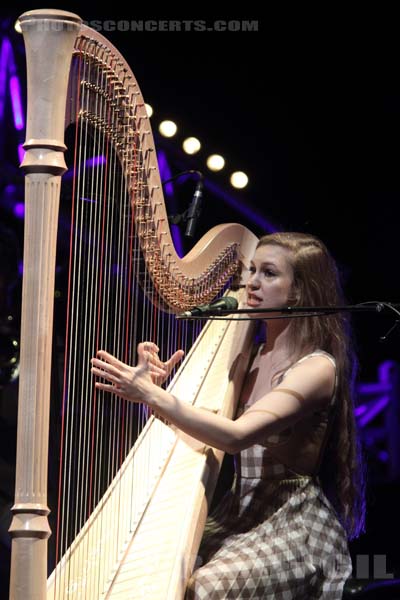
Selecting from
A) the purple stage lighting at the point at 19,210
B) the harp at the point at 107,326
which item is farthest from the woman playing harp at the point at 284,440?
the purple stage lighting at the point at 19,210

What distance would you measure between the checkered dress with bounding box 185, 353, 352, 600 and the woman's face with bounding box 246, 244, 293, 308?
0.42 m

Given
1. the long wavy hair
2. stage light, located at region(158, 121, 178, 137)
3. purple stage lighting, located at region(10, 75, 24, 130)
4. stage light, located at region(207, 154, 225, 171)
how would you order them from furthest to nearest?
stage light, located at region(207, 154, 225, 171) → stage light, located at region(158, 121, 178, 137) → purple stage lighting, located at region(10, 75, 24, 130) → the long wavy hair

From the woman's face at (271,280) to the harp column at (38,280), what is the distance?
3.67ft

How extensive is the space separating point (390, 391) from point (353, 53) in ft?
5.33

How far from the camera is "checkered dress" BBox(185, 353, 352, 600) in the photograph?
2252 millimetres

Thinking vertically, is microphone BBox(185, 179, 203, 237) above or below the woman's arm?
above

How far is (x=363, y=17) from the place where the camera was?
4074 mm

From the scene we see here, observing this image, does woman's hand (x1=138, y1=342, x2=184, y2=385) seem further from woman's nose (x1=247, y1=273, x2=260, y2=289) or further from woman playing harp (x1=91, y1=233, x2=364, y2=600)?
woman's nose (x1=247, y1=273, x2=260, y2=289)

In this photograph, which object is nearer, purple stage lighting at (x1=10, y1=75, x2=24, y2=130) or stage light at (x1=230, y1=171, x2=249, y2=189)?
purple stage lighting at (x1=10, y1=75, x2=24, y2=130)

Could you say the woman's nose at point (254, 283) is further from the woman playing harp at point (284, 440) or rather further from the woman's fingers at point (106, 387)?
the woman's fingers at point (106, 387)

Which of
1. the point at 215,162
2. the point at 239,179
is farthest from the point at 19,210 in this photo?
the point at 239,179

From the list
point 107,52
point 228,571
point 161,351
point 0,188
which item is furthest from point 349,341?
point 0,188

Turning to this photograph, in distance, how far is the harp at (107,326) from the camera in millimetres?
1650

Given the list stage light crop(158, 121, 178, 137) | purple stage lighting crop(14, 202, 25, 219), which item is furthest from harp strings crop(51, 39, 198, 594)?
stage light crop(158, 121, 178, 137)
